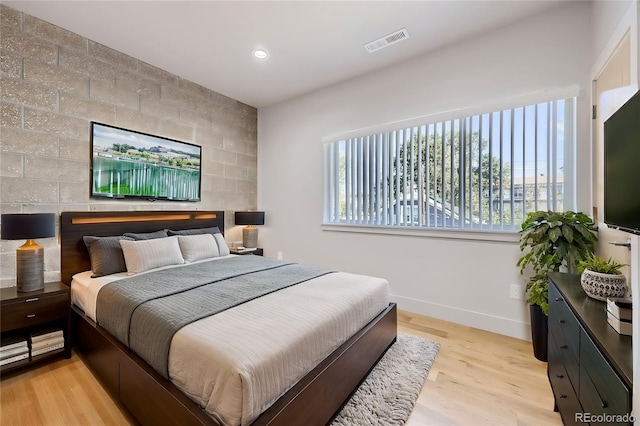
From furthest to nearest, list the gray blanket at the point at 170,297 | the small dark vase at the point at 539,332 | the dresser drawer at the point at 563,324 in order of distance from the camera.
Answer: the small dark vase at the point at 539,332, the gray blanket at the point at 170,297, the dresser drawer at the point at 563,324

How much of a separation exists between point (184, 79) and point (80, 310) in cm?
285

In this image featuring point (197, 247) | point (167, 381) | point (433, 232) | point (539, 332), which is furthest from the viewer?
point (197, 247)

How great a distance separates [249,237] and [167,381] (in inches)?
115

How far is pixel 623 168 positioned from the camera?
1081mm

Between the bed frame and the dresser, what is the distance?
104 cm

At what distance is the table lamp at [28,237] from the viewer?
204cm

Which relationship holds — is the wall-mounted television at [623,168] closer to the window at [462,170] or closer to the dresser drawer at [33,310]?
the window at [462,170]

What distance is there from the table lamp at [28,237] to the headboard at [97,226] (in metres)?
0.33

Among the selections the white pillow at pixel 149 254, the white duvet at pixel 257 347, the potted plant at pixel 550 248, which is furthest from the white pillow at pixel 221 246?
the potted plant at pixel 550 248

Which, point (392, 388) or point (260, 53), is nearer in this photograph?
point (392, 388)

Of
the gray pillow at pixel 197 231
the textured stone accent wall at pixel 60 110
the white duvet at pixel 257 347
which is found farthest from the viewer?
the gray pillow at pixel 197 231

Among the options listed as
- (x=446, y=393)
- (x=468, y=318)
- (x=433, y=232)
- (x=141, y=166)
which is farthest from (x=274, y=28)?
(x=468, y=318)

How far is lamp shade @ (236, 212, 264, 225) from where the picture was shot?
4.16m

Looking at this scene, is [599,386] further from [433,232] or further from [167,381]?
[433,232]
